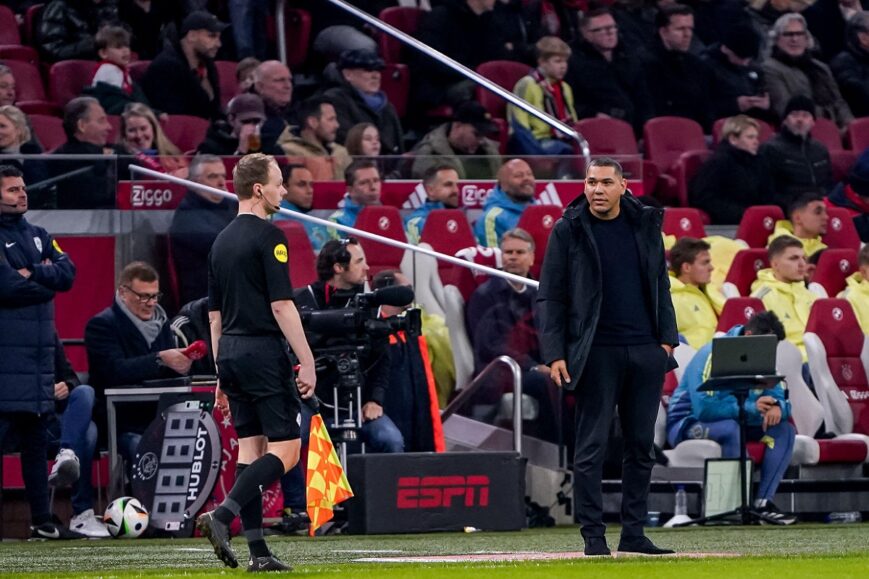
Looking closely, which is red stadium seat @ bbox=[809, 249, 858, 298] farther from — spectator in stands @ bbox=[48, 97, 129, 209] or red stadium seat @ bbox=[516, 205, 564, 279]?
spectator in stands @ bbox=[48, 97, 129, 209]

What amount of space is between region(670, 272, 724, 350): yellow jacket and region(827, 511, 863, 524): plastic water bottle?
183cm

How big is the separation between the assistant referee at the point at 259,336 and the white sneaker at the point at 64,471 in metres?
4.05

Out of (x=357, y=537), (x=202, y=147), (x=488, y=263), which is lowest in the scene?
(x=357, y=537)

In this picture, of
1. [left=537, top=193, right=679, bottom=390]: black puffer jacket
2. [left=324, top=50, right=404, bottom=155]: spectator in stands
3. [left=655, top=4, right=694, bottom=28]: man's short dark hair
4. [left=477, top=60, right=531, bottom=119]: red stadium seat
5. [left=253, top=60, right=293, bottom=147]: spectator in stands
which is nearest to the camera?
[left=537, top=193, right=679, bottom=390]: black puffer jacket

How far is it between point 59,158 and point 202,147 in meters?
2.24

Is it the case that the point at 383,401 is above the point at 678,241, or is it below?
below

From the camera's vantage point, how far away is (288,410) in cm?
849

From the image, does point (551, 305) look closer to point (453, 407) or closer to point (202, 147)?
point (453, 407)

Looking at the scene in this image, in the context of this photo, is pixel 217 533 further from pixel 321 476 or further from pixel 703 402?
pixel 703 402

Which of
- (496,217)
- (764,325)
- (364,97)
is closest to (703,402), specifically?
(764,325)

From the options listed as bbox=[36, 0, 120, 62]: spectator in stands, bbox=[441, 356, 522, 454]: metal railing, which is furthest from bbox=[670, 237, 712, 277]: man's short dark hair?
bbox=[36, 0, 120, 62]: spectator in stands

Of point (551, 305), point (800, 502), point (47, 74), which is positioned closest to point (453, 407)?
point (800, 502)

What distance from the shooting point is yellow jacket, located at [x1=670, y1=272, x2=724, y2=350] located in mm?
15250

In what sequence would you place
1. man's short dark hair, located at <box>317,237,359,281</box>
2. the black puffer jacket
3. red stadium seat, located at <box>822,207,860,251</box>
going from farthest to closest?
red stadium seat, located at <box>822,207,860,251</box>
man's short dark hair, located at <box>317,237,359,281</box>
the black puffer jacket
